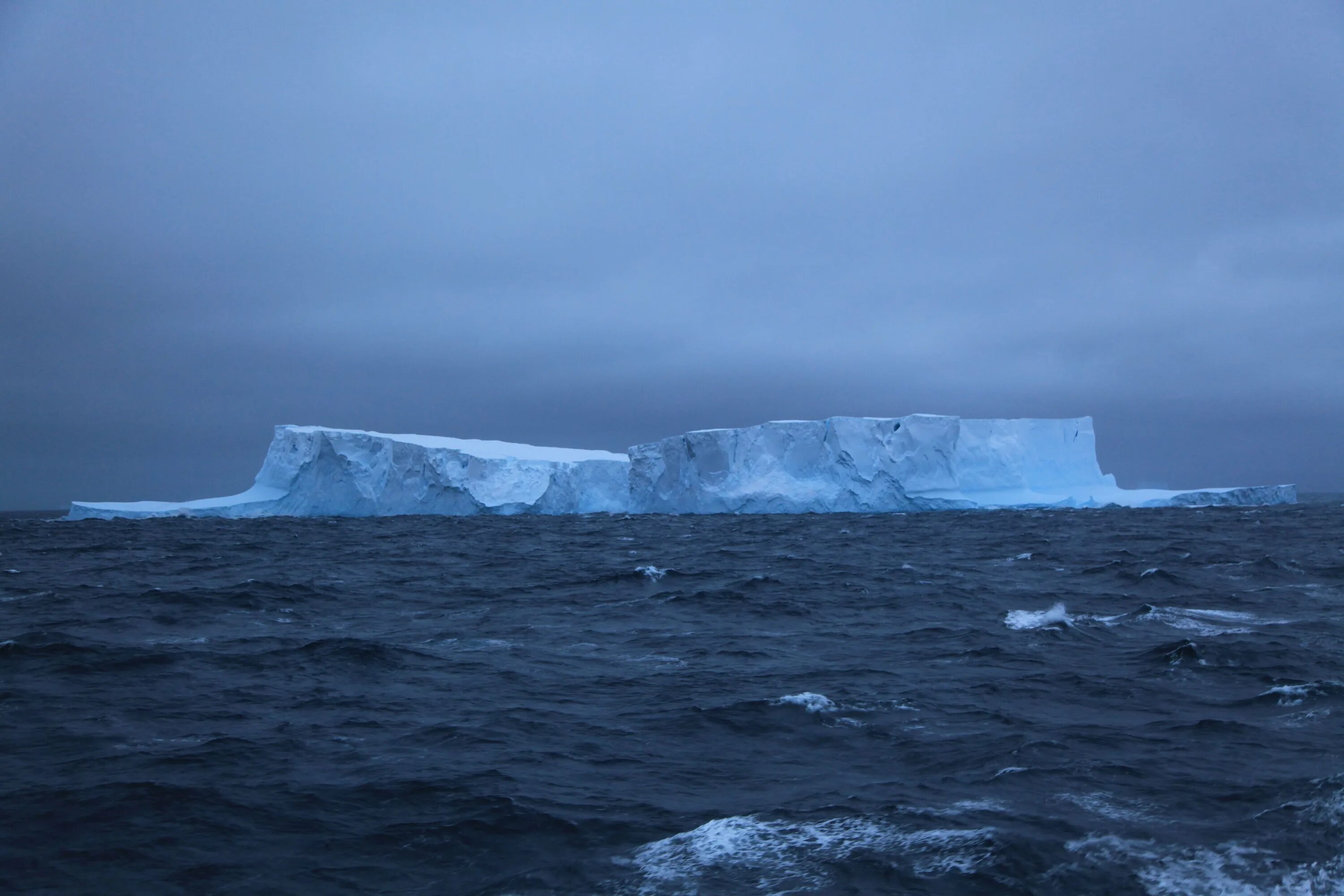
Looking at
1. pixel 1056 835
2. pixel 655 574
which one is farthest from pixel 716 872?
pixel 655 574

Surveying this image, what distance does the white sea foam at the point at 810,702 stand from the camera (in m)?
6.73

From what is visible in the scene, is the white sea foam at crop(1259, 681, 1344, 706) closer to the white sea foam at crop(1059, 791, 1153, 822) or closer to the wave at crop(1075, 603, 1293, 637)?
the wave at crop(1075, 603, 1293, 637)

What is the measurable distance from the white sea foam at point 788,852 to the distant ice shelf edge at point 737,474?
31834mm

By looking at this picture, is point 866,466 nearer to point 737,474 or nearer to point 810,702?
point 737,474

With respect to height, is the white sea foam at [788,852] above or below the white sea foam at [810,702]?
below

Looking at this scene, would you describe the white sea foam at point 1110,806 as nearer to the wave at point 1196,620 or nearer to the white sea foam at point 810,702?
the white sea foam at point 810,702

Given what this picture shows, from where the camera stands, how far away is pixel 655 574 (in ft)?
51.0

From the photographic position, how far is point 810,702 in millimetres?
6898

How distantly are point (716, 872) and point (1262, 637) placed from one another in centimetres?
739

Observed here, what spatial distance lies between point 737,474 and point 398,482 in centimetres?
1406

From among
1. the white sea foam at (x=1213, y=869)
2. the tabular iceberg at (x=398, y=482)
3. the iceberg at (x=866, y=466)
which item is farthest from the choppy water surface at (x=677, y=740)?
the tabular iceberg at (x=398, y=482)

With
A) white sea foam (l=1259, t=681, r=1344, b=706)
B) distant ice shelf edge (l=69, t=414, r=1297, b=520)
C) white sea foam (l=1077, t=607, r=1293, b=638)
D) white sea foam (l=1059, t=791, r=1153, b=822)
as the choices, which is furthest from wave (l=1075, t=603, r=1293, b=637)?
distant ice shelf edge (l=69, t=414, r=1297, b=520)

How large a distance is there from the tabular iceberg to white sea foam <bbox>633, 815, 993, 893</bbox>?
34.2 metres

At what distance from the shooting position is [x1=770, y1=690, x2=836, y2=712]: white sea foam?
22.1ft
